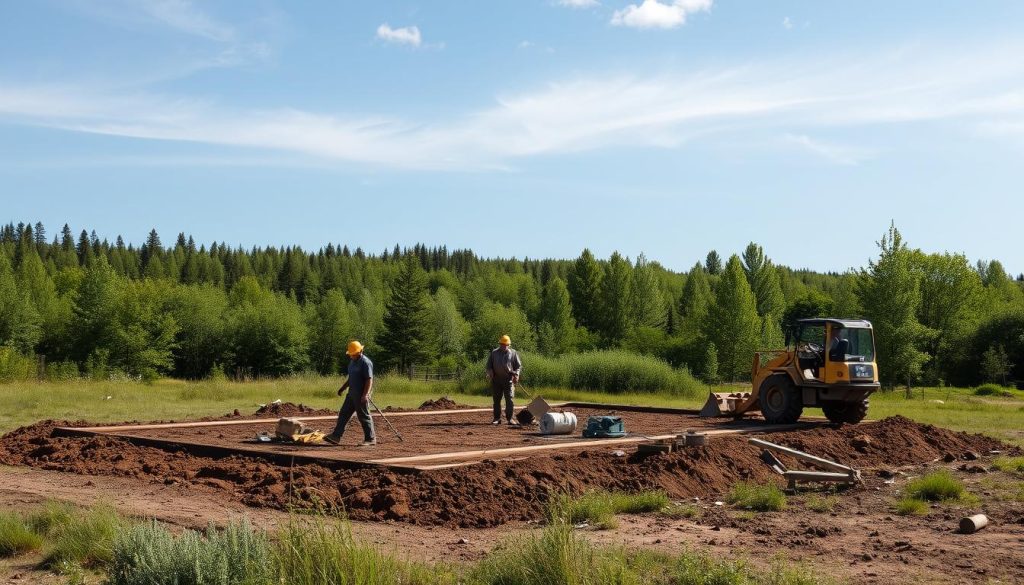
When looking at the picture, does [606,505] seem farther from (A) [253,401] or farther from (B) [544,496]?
(A) [253,401]

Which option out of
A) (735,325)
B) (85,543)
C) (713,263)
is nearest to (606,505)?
(85,543)

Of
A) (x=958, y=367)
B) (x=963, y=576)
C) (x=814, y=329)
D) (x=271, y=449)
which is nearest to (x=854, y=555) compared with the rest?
(x=963, y=576)

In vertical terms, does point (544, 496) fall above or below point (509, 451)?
below

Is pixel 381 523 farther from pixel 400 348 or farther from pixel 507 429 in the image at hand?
pixel 400 348

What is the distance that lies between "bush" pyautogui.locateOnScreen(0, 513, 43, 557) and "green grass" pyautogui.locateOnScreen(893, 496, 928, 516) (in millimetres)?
9574

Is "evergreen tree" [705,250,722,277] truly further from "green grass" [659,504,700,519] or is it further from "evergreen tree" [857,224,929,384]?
"green grass" [659,504,700,519]

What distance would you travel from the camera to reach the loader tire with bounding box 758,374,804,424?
21891 mm

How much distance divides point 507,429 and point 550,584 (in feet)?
43.5

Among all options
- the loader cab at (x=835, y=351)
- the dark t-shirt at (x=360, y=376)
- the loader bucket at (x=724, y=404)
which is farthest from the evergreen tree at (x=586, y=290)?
the dark t-shirt at (x=360, y=376)

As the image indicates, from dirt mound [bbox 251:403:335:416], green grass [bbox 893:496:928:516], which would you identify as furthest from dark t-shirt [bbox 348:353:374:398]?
dirt mound [bbox 251:403:335:416]

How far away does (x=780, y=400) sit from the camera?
72.7ft

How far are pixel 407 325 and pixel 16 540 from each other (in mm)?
76971

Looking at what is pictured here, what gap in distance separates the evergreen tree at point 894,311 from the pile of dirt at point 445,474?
38.7m

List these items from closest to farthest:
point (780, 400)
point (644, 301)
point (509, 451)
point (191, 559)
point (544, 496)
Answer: point (191, 559), point (544, 496), point (509, 451), point (780, 400), point (644, 301)
